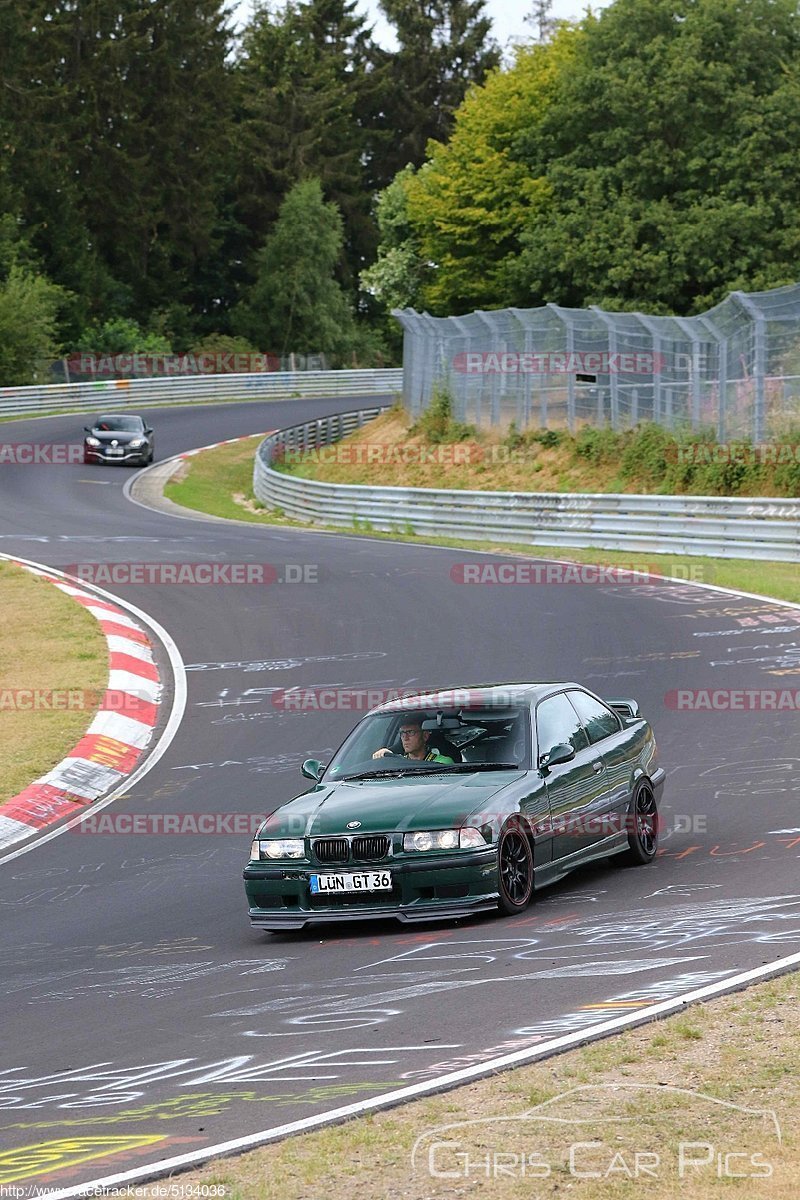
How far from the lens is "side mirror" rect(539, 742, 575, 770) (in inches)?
387

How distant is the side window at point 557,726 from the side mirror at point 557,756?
91mm

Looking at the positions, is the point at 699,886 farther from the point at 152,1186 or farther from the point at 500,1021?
the point at 152,1186

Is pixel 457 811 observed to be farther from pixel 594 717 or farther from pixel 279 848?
pixel 594 717

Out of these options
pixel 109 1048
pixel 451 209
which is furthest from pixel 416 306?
pixel 109 1048

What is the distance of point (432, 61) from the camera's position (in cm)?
10850

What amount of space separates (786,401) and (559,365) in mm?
8449

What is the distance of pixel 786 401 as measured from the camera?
30.8 m

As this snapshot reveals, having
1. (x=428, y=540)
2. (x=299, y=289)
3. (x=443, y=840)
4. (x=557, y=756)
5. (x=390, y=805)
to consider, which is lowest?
(x=428, y=540)

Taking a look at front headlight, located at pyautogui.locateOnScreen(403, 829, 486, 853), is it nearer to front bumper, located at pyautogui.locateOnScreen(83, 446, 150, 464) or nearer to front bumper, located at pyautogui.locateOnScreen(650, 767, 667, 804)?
front bumper, located at pyautogui.locateOnScreen(650, 767, 667, 804)

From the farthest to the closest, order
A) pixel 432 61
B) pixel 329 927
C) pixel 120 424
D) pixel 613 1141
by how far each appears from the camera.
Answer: pixel 432 61 → pixel 120 424 → pixel 329 927 → pixel 613 1141

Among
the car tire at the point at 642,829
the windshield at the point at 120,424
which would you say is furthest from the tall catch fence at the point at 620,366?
the car tire at the point at 642,829

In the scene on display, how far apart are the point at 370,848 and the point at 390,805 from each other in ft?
1.06

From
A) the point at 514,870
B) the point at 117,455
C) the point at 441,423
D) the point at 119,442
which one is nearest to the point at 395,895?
the point at 514,870

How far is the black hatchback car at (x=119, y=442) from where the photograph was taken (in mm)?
49969
